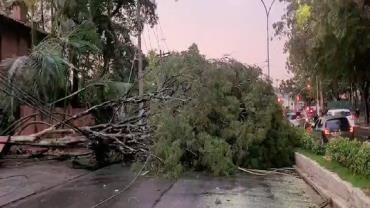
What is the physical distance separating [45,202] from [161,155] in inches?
207

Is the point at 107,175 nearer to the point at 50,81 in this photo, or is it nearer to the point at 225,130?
the point at 225,130

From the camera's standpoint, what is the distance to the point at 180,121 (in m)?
16.9

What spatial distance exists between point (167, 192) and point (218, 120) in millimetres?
5227

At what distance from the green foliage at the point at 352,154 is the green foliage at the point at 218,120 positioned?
3713 millimetres

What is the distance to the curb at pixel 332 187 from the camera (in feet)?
29.8

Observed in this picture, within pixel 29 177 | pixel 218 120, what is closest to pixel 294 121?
pixel 218 120

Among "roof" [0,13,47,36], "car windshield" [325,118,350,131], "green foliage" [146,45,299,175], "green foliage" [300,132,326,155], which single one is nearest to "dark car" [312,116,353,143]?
"car windshield" [325,118,350,131]

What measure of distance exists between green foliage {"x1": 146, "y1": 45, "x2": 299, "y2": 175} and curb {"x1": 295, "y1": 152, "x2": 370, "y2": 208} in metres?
2.03

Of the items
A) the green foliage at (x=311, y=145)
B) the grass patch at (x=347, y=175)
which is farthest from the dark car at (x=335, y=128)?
the grass patch at (x=347, y=175)

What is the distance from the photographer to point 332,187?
1142 cm

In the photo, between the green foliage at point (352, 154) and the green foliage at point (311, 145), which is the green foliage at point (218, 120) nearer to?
the green foliage at point (311, 145)

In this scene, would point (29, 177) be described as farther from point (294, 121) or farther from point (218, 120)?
point (294, 121)

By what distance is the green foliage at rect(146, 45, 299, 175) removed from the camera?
55.0 feet

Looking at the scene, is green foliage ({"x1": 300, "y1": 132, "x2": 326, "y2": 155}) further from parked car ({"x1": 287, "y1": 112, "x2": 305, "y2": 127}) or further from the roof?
the roof
